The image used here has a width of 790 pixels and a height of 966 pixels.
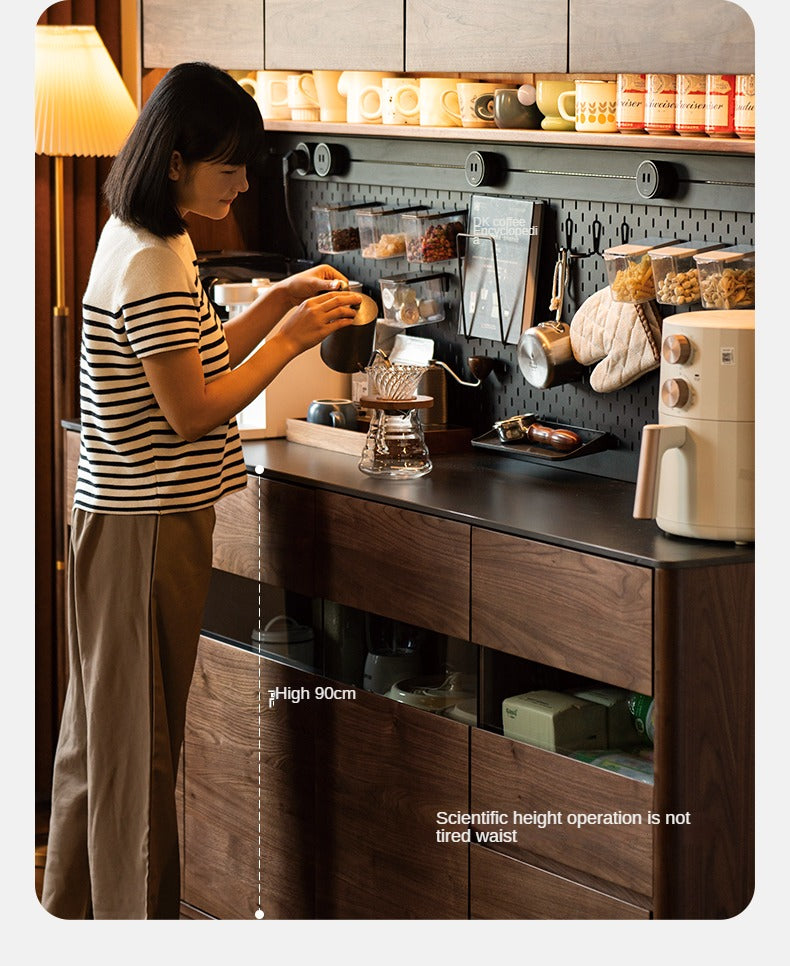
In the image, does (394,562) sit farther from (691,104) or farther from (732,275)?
(691,104)

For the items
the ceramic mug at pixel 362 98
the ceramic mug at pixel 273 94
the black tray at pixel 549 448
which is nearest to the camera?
the black tray at pixel 549 448

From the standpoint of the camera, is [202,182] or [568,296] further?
[568,296]

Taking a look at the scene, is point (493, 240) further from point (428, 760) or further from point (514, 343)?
point (428, 760)

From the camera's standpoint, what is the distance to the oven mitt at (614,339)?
296 centimetres

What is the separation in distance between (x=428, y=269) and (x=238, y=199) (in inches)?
25.3

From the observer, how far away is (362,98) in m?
3.38

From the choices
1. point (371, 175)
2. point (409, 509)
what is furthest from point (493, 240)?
point (409, 509)

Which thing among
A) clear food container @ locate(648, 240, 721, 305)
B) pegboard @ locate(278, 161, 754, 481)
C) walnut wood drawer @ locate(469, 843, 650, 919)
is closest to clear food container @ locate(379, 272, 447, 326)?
pegboard @ locate(278, 161, 754, 481)

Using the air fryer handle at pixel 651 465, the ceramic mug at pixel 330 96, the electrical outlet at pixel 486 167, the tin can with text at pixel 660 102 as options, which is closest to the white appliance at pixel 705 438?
the air fryer handle at pixel 651 465

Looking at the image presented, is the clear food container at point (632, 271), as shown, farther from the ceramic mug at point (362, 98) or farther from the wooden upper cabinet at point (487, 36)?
the ceramic mug at point (362, 98)

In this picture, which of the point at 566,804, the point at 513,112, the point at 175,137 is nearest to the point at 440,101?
the point at 513,112

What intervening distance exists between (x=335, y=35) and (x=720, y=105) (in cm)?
91

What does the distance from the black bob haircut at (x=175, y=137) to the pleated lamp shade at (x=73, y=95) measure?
1029 millimetres

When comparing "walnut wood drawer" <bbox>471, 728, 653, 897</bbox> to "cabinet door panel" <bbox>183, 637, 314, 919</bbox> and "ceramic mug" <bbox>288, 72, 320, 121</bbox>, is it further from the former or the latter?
"ceramic mug" <bbox>288, 72, 320, 121</bbox>
